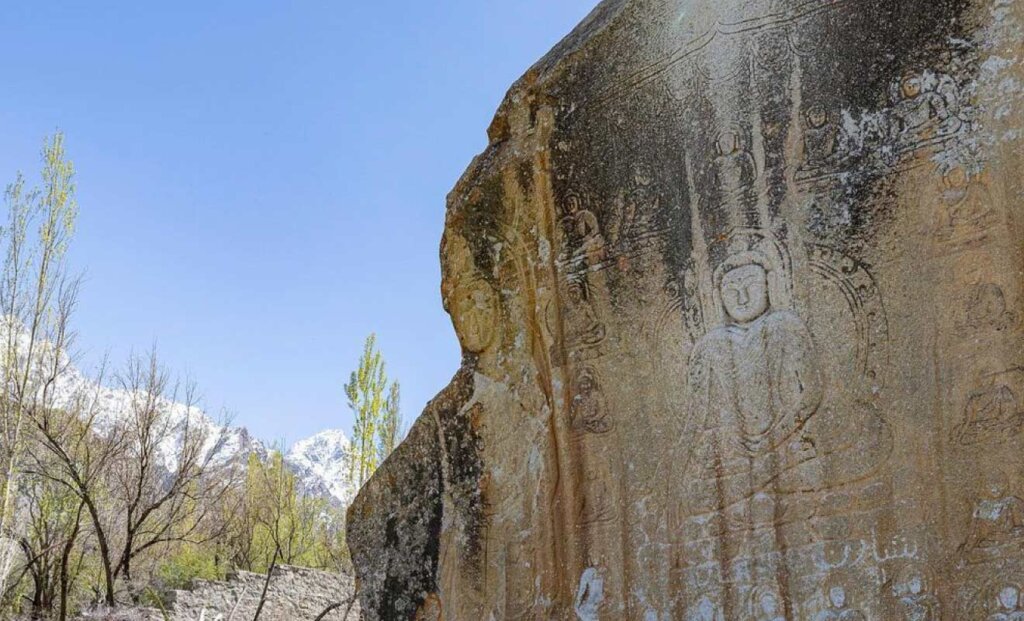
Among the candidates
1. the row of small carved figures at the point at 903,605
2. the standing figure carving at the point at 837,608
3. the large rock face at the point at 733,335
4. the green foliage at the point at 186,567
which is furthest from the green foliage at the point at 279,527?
the standing figure carving at the point at 837,608

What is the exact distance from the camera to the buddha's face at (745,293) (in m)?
3.94

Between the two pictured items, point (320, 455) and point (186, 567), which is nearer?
point (186, 567)

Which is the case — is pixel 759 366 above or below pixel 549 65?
below

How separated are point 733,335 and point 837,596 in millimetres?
972

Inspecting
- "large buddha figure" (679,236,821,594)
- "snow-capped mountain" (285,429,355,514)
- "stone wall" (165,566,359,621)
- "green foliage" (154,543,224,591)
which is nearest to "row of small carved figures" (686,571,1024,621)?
"large buddha figure" (679,236,821,594)

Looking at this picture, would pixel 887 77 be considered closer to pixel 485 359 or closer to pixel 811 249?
pixel 811 249

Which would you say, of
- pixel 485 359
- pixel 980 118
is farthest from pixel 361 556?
pixel 980 118

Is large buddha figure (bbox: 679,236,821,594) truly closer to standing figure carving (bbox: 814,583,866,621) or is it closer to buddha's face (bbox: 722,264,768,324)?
buddha's face (bbox: 722,264,768,324)

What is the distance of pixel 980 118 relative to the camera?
3580 millimetres

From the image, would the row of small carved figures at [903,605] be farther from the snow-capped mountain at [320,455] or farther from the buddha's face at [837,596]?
the snow-capped mountain at [320,455]

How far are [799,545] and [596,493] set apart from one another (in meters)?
0.87

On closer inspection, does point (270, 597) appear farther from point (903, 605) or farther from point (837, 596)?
point (903, 605)

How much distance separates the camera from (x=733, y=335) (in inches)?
157

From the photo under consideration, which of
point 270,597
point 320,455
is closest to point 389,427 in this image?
point 270,597
